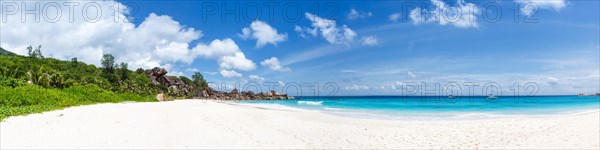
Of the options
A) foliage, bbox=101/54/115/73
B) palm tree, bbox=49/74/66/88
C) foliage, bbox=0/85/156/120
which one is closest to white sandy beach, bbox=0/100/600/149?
foliage, bbox=0/85/156/120

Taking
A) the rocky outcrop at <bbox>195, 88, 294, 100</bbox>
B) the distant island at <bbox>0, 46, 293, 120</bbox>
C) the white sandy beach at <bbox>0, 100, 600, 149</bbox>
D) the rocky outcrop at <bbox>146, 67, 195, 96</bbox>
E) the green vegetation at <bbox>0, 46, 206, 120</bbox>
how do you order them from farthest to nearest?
the rocky outcrop at <bbox>195, 88, 294, 100</bbox>, the rocky outcrop at <bbox>146, 67, 195, 96</bbox>, the distant island at <bbox>0, 46, 293, 120</bbox>, the green vegetation at <bbox>0, 46, 206, 120</bbox>, the white sandy beach at <bbox>0, 100, 600, 149</bbox>

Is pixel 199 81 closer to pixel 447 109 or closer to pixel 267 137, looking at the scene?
pixel 447 109

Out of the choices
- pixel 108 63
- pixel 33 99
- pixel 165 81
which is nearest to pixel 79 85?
pixel 33 99

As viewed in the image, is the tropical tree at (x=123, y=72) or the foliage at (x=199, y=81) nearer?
the tropical tree at (x=123, y=72)

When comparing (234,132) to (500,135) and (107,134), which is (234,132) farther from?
(500,135)

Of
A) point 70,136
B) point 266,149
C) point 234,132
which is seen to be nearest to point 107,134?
point 70,136

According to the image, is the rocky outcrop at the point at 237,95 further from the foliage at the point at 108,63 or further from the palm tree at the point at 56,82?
the palm tree at the point at 56,82

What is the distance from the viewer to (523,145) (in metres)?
11.5

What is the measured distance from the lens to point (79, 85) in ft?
130

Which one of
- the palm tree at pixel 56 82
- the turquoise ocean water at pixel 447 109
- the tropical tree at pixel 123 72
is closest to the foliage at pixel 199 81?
the tropical tree at pixel 123 72

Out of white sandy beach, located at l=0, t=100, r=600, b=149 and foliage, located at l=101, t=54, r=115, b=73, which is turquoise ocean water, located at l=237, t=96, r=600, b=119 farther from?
foliage, located at l=101, t=54, r=115, b=73

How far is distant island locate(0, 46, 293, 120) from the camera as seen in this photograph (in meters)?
24.0

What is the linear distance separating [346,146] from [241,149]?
351 centimetres

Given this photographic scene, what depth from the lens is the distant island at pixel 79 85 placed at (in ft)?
78.6
